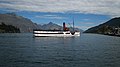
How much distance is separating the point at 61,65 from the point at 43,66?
10.7ft

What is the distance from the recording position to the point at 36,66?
137 feet

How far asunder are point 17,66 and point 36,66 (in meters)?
3.15

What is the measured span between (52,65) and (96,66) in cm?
753

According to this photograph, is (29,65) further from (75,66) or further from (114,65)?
(114,65)

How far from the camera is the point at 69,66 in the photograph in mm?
41875

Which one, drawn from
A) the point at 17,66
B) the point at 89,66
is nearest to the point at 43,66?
the point at 17,66

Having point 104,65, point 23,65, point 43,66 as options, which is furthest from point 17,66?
point 104,65

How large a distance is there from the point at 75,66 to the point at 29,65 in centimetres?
787

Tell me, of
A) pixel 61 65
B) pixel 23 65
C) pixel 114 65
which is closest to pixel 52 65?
pixel 61 65

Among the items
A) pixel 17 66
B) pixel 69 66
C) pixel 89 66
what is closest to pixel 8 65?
pixel 17 66

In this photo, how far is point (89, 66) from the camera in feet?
138

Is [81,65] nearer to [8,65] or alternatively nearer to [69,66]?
[69,66]

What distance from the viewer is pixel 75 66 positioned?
41.9 m

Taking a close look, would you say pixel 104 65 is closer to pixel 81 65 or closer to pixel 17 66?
pixel 81 65
